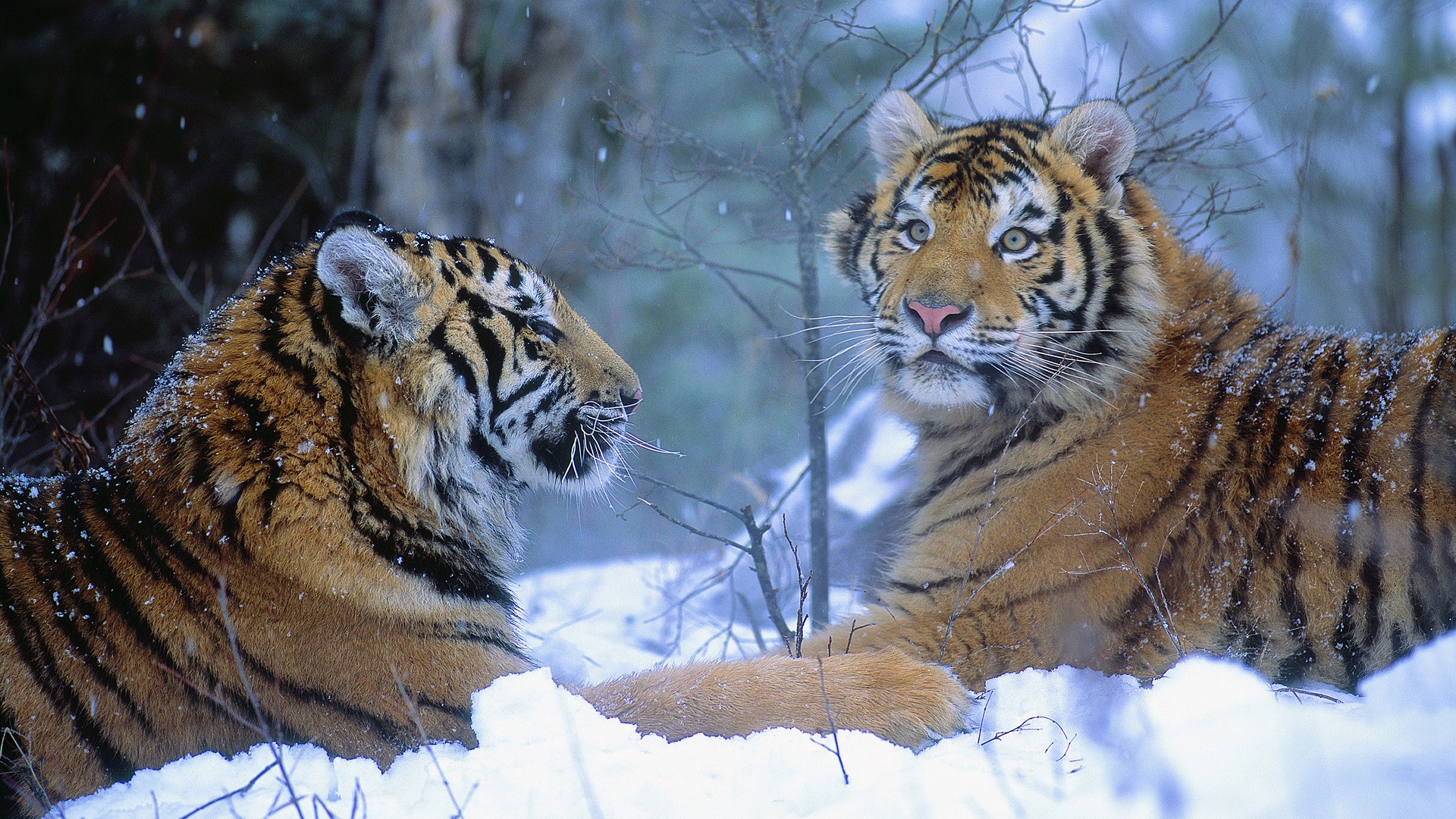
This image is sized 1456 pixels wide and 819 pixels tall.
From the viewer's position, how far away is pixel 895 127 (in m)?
3.68

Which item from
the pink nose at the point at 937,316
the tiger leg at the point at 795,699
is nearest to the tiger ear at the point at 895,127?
the pink nose at the point at 937,316

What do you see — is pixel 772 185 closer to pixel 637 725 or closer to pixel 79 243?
pixel 637 725

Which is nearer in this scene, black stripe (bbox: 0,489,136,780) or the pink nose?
black stripe (bbox: 0,489,136,780)

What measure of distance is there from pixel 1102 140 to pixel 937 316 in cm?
84

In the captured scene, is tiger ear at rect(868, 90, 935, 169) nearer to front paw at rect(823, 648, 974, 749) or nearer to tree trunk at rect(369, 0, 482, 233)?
front paw at rect(823, 648, 974, 749)

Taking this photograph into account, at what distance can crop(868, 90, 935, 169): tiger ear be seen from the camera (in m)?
3.61

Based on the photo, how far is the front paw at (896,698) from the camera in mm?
2537

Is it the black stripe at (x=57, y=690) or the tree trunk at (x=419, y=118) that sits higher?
the tree trunk at (x=419, y=118)

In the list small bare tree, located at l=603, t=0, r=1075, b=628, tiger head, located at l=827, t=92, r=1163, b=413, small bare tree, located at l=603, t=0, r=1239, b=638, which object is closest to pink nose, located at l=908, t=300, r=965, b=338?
tiger head, located at l=827, t=92, r=1163, b=413

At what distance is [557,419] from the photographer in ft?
9.70

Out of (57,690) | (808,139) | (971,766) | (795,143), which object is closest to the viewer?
(971,766)

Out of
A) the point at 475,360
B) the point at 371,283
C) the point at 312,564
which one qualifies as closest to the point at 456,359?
the point at 475,360

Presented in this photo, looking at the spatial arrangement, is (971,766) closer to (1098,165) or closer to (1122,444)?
(1122,444)

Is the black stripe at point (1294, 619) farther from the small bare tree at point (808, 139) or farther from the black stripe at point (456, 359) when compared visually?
the black stripe at point (456, 359)
